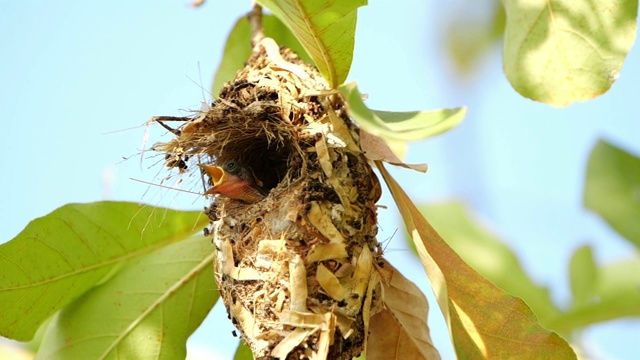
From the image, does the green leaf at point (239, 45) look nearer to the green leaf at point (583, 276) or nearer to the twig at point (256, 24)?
the twig at point (256, 24)

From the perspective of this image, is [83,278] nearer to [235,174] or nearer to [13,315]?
[13,315]

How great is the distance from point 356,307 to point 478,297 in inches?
11.5

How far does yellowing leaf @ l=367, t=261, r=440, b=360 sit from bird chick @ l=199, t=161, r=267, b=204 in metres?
0.47

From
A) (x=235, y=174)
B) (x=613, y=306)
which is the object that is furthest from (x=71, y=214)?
(x=613, y=306)

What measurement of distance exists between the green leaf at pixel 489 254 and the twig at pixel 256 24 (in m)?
1.15

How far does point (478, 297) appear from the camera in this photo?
192cm

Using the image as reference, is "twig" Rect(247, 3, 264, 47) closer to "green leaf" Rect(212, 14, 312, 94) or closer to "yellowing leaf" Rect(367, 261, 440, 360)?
"green leaf" Rect(212, 14, 312, 94)

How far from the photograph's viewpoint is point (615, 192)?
3094mm

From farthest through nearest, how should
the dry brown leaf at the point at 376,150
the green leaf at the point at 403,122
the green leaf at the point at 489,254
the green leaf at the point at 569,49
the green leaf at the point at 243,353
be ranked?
the green leaf at the point at 489,254 → the green leaf at the point at 243,353 → the dry brown leaf at the point at 376,150 → the green leaf at the point at 569,49 → the green leaf at the point at 403,122

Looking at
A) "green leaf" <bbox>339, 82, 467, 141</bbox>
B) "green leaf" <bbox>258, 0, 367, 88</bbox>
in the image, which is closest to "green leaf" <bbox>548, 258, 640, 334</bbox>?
"green leaf" <bbox>258, 0, 367, 88</bbox>

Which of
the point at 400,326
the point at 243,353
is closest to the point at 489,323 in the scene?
the point at 400,326

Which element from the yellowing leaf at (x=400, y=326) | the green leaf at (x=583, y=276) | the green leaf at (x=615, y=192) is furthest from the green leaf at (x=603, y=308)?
the yellowing leaf at (x=400, y=326)

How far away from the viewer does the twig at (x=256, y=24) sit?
2.51 meters

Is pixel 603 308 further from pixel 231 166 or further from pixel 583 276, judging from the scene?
pixel 231 166
